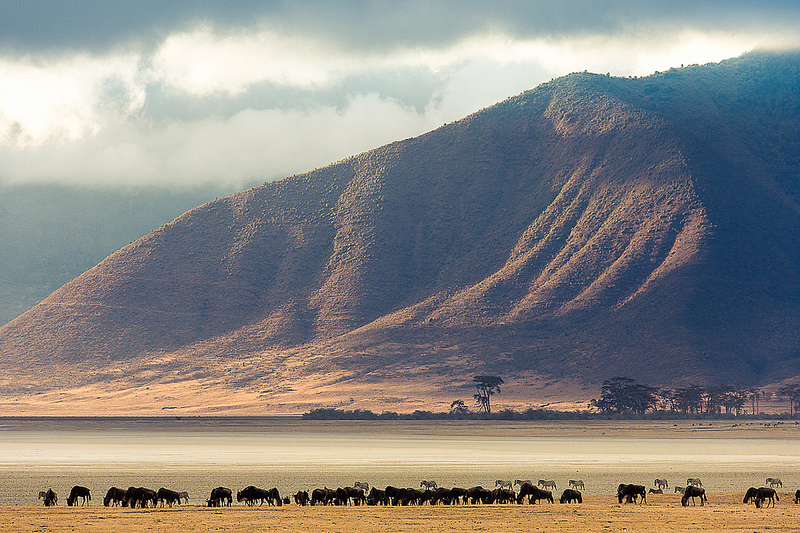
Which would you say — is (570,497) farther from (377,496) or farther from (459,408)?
(459,408)

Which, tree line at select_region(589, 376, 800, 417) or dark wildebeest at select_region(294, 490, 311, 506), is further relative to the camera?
tree line at select_region(589, 376, 800, 417)

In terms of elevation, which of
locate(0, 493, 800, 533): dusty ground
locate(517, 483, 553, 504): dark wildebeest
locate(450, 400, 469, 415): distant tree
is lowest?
locate(0, 493, 800, 533): dusty ground

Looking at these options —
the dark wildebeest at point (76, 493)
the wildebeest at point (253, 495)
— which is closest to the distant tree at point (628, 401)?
the wildebeest at point (253, 495)

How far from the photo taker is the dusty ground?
29.6 meters

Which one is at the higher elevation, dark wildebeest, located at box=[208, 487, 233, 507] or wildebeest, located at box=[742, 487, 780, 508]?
wildebeest, located at box=[742, 487, 780, 508]

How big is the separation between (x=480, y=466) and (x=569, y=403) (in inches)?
3932

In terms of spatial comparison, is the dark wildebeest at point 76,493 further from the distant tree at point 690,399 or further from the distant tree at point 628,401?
the distant tree at point 690,399

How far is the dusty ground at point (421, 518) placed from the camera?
2958 centimetres

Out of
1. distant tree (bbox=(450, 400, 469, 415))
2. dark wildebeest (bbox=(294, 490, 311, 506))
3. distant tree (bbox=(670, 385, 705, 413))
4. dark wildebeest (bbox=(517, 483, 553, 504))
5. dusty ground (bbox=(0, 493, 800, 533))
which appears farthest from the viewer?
distant tree (bbox=(450, 400, 469, 415))

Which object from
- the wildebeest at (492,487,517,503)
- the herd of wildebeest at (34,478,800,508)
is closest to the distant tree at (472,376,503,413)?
the wildebeest at (492,487,517,503)

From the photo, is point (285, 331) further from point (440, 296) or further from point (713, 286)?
point (713, 286)

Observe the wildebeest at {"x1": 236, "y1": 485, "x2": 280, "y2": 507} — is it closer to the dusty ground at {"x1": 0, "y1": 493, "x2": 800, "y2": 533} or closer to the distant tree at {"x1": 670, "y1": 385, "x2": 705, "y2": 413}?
the dusty ground at {"x1": 0, "y1": 493, "x2": 800, "y2": 533}

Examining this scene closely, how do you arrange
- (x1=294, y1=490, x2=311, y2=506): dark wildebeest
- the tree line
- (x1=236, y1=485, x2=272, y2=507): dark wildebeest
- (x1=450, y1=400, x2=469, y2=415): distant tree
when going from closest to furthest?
1. (x1=236, y1=485, x2=272, y2=507): dark wildebeest
2. (x1=294, y1=490, x2=311, y2=506): dark wildebeest
3. the tree line
4. (x1=450, y1=400, x2=469, y2=415): distant tree

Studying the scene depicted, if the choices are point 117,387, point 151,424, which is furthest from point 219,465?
point 117,387
